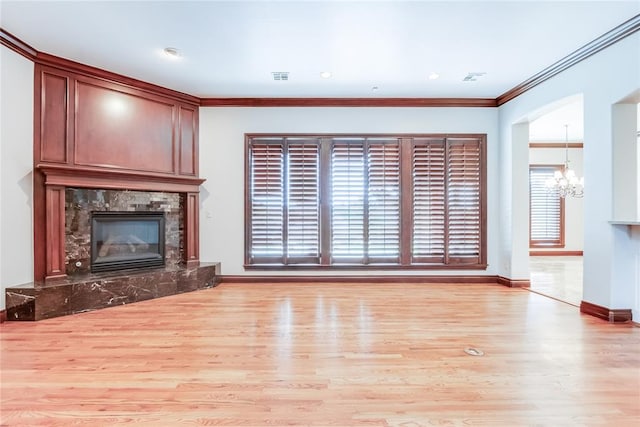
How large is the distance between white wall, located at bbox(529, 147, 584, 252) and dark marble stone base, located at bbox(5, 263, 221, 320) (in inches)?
337

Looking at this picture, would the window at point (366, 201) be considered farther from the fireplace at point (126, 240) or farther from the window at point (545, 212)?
the window at point (545, 212)

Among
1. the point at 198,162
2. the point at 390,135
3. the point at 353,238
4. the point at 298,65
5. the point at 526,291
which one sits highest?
the point at 298,65

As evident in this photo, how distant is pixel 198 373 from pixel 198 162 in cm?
378

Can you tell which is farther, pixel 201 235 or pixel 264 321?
pixel 201 235

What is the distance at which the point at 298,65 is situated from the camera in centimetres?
403

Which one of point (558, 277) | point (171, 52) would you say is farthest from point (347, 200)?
point (558, 277)

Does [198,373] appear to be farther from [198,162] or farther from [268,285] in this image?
[198,162]

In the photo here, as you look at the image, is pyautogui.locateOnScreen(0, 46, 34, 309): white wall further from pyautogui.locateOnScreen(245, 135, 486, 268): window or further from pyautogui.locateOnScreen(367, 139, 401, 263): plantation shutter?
pyautogui.locateOnScreen(367, 139, 401, 263): plantation shutter

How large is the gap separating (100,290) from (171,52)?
116 inches

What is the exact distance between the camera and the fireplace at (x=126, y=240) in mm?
4289

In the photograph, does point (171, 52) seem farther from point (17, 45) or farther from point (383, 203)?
point (383, 203)

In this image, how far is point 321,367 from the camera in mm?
2375

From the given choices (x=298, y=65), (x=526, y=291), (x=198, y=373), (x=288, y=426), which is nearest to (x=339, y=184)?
(x=298, y=65)

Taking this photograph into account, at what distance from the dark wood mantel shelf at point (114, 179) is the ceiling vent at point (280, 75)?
198cm
